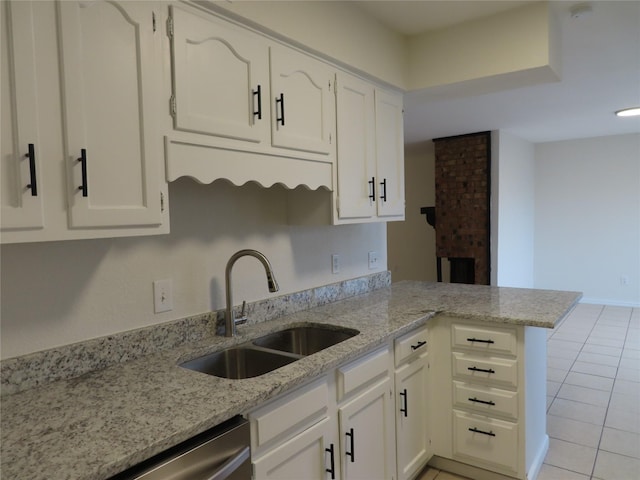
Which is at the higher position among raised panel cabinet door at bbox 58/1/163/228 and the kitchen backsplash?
raised panel cabinet door at bbox 58/1/163/228

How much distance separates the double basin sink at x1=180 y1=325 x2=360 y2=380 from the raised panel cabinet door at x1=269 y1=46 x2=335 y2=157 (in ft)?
2.74

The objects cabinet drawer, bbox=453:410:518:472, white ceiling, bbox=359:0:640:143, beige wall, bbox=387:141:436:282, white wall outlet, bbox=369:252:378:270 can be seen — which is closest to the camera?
cabinet drawer, bbox=453:410:518:472

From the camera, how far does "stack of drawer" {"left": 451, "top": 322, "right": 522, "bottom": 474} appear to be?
6.91 feet

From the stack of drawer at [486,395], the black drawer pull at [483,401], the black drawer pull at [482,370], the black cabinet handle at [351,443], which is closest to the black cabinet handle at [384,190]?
the stack of drawer at [486,395]

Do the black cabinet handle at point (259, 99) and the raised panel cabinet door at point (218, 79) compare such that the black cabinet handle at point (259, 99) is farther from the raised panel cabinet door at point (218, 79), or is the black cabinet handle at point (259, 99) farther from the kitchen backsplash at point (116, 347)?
the kitchen backsplash at point (116, 347)

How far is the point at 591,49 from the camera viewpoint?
279cm

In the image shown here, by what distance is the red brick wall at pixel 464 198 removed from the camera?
5336 millimetres

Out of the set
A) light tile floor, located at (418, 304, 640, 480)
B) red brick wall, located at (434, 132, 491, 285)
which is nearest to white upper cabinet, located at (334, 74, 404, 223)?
light tile floor, located at (418, 304, 640, 480)

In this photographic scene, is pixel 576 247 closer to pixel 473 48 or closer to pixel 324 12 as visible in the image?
pixel 473 48

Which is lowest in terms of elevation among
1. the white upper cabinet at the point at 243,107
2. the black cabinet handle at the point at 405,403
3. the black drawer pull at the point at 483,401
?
the black drawer pull at the point at 483,401

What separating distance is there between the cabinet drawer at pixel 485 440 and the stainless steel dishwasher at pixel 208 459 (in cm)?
141

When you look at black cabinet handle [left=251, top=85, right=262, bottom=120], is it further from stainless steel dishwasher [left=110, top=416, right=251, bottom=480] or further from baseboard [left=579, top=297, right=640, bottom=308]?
baseboard [left=579, top=297, right=640, bottom=308]

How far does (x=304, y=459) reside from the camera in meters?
1.48

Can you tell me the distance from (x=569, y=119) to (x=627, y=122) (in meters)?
0.88
